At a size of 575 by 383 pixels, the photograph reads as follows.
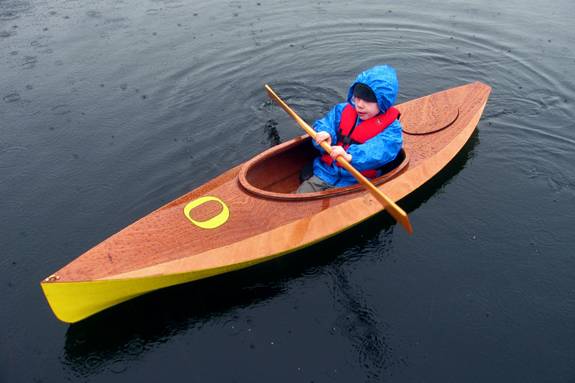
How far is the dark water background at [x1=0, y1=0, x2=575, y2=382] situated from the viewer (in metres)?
4.32

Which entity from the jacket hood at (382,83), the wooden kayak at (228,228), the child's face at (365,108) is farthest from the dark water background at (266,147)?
the jacket hood at (382,83)

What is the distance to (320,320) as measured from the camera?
180 inches

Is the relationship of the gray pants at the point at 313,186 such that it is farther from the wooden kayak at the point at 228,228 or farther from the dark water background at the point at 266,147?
the dark water background at the point at 266,147

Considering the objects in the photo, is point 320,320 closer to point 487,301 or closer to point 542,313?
point 487,301

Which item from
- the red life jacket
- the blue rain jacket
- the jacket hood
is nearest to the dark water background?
the blue rain jacket

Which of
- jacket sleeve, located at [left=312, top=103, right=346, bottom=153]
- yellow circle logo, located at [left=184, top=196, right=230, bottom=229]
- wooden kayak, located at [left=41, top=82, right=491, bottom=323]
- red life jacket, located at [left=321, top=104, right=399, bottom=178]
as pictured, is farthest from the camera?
jacket sleeve, located at [left=312, top=103, right=346, bottom=153]

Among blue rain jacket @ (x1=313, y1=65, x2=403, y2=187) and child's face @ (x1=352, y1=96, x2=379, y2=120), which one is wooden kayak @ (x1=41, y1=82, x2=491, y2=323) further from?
child's face @ (x1=352, y1=96, x2=379, y2=120)

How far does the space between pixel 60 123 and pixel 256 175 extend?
395 centimetres

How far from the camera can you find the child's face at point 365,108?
16.9 feet

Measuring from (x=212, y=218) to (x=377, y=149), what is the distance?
6.51 ft

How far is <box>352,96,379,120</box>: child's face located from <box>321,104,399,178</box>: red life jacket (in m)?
0.06

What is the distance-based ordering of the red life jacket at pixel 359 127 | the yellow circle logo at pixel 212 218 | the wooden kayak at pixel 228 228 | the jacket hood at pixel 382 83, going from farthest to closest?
1. the red life jacket at pixel 359 127
2. the jacket hood at pixel 382 83
3. the yellow circle logo at pixel 212 218
4. the wooden kayak at pixel 228 228

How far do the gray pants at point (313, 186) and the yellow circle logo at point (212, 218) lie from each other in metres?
1.09

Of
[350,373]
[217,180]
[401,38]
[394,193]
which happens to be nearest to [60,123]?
[217,180]
